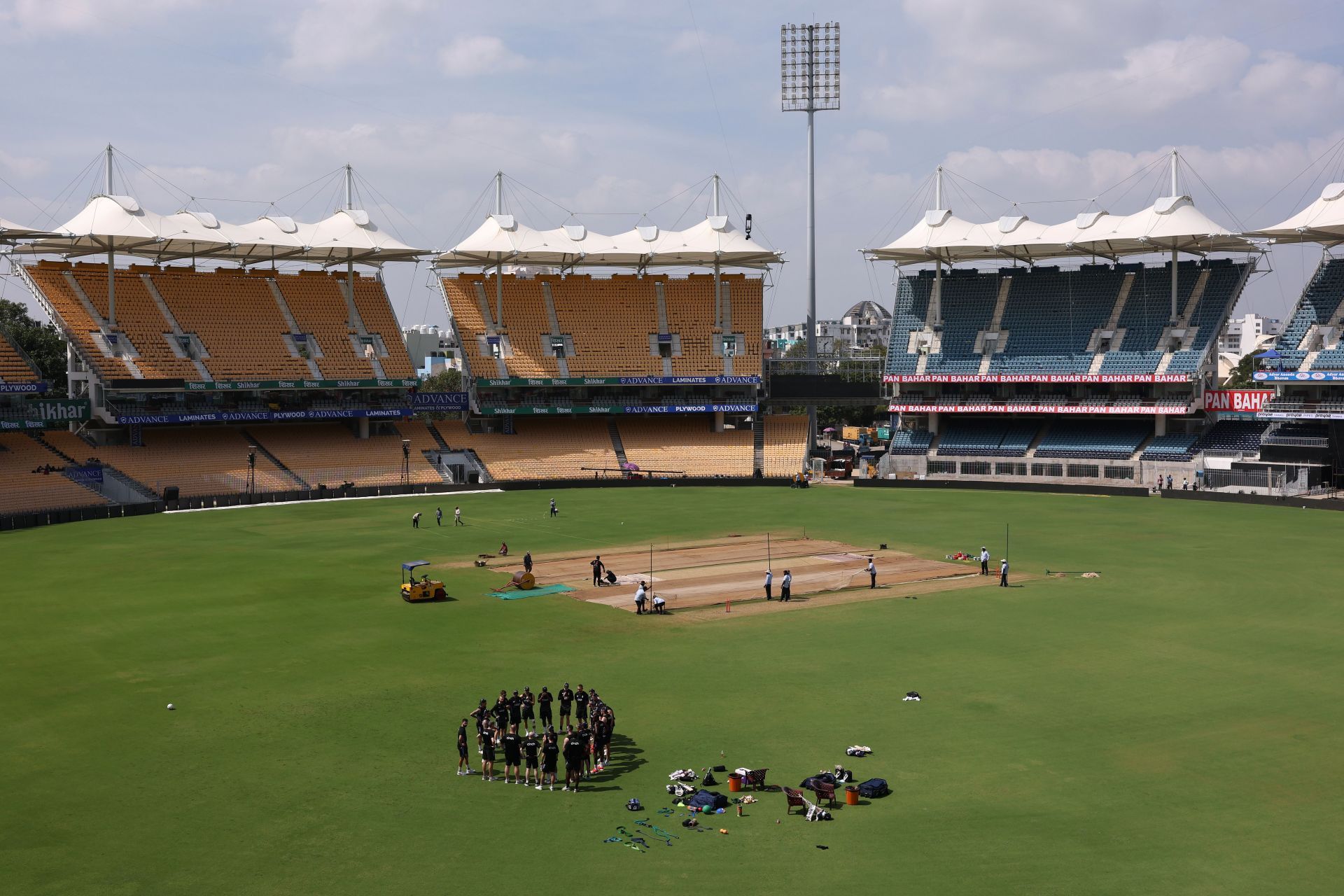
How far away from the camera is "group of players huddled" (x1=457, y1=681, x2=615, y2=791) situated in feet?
70.3

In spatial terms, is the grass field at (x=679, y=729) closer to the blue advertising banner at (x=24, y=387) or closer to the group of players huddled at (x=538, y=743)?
the group of players huddled at (x=538, y=743)

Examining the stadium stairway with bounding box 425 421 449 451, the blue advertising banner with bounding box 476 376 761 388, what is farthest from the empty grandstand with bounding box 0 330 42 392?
the blue advertising banner with bounding box 476 376 761 388

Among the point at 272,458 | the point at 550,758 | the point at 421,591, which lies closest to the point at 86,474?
the point at 272,458

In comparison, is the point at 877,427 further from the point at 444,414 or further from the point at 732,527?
the point at 732,527

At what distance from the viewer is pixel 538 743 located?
21.9m

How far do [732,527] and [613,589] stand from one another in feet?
56.6

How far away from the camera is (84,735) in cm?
2430

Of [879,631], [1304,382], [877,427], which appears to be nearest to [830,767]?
[879,631]

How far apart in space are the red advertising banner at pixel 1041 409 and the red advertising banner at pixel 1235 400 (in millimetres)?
2299

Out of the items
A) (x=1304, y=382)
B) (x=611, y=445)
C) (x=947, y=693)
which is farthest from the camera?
(x=611, y=445)

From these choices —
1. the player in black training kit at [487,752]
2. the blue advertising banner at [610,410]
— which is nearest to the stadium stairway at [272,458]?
the blue advertising banner at [610,410]

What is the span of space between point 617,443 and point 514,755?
66.4 m

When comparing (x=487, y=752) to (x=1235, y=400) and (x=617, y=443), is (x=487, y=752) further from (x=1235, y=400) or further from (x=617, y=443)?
(x=1235, y=400)

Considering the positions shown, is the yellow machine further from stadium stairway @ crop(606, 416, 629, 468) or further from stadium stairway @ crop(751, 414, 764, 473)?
stadium stairway @ crop(751, 414, 764, 473)
